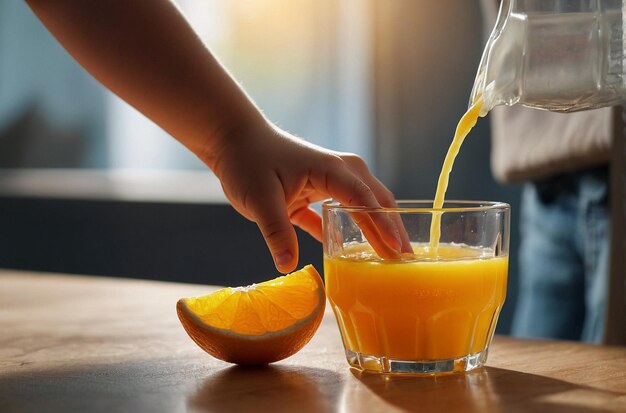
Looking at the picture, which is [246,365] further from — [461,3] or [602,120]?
[461,3]

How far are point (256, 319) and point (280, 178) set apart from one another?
0.16m

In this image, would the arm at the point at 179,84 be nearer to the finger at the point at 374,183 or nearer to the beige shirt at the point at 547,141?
the finger at the point at 374,183

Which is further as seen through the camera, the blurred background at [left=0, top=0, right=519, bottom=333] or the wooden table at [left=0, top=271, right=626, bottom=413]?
the blurred background at [left=0, top=0, right=519, bottom=333]

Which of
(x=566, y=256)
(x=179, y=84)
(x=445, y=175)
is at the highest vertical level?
Result: (x=179, y=84)

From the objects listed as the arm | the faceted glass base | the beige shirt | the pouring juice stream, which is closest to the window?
the beige shirt

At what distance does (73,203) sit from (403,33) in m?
1.80

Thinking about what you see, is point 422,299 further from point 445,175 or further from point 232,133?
point 232,133

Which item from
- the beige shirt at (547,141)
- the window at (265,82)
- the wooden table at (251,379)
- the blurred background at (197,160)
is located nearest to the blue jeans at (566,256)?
the beige shirt at (547,141)

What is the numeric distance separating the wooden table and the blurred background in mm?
2022

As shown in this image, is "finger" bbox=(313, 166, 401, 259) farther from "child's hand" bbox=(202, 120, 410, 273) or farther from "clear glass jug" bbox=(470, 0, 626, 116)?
"clear glass jug" bbox=(470, 0, 626, 116)

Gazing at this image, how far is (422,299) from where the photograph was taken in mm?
869

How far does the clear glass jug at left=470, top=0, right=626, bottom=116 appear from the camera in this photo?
0.95m

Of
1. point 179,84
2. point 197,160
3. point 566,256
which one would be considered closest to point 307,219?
point 179,84

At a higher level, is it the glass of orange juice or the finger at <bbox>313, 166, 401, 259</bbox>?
Answer: the finger at <bbox>313, 166, 401, 259</bbox>
